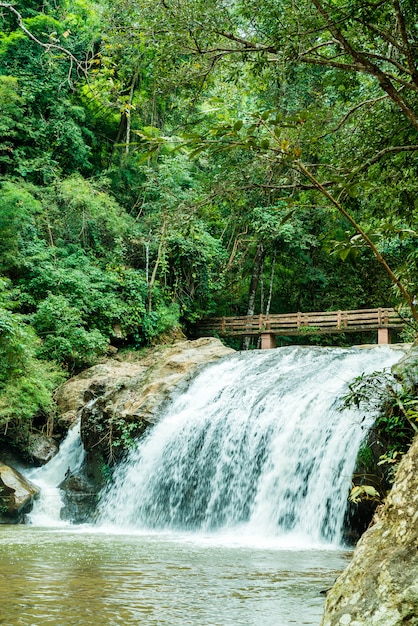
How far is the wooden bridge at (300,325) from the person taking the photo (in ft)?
75.9

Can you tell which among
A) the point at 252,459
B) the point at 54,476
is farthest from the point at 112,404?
the point at 252,459

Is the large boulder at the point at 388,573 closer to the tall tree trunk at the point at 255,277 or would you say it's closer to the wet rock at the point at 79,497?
the wet rock at the point at 79,497

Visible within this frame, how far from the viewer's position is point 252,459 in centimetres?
1156

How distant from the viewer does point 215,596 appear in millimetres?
4812

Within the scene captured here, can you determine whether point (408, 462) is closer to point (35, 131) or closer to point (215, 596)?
point (215, 596)

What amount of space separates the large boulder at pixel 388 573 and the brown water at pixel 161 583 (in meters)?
1.91

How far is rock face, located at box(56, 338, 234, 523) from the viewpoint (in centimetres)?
1388

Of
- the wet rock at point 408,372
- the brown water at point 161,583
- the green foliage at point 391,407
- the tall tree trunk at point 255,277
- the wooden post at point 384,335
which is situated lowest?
the brown water at point 161,583

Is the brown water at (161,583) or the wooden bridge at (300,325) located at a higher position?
the wooden bridge at (300,325)

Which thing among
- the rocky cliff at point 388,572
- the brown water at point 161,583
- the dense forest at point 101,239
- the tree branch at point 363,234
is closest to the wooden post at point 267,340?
the dense forest at point 101,239

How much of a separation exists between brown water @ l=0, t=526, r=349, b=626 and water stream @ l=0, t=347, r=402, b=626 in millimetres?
14

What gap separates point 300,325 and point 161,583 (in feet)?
64.9

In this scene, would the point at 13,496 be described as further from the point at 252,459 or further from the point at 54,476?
the point at 252,459

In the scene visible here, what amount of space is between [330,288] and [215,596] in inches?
1034
